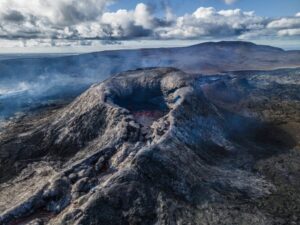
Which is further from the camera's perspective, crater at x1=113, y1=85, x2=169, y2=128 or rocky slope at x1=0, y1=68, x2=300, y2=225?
crater at x1=113, y1=85, x2=169, y2=128

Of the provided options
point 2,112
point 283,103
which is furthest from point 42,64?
point 283,103

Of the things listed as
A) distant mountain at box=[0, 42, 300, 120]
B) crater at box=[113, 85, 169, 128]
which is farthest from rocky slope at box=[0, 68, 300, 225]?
distant mountain at box=[0, 42, 300, 120]

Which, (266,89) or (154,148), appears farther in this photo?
(266,89)

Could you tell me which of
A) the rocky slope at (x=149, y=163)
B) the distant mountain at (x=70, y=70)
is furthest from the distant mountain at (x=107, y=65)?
the rocky slope at (x=149, y=163)

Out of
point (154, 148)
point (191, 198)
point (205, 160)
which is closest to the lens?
point (191, 198)

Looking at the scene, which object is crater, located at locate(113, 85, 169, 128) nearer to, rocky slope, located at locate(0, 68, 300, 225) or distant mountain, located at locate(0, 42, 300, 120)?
rocky slope, located at locate(0, 68, 300, 225)

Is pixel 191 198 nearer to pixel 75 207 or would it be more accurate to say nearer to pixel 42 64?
pixel 75 207

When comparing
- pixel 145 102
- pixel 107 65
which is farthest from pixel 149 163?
pixel 107 65

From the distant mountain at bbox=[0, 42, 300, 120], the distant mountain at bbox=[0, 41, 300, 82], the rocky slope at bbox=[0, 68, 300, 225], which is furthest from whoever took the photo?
the distant mountain at bbox=[0, 41, 300, 82]
